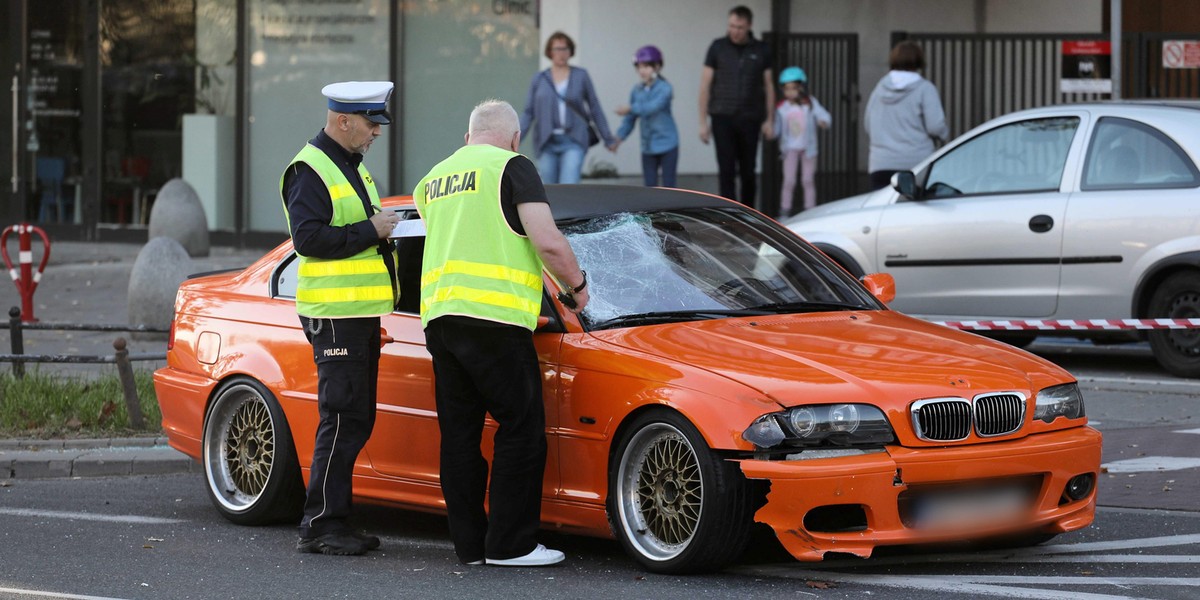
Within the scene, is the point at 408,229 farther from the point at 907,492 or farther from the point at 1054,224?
the point at 1054,224

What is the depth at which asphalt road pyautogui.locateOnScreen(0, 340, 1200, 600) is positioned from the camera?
235 inches

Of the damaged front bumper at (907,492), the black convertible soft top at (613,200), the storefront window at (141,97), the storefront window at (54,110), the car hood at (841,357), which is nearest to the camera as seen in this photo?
the damaged front bumper at (907,492)

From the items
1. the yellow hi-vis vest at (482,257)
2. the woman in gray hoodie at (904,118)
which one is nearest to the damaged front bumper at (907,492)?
the yellow hi-vis vest at (482,257)

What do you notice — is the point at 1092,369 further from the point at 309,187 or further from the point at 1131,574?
the point at 309,187

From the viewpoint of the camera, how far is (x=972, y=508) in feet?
19.5

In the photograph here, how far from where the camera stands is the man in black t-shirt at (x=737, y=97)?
603 inches

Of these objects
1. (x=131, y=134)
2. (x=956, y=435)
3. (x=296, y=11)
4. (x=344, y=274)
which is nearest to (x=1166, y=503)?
(x=956, y=435)

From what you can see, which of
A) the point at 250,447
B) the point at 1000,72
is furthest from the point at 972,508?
the point at 1000,72

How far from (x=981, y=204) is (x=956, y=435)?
5.57 metres

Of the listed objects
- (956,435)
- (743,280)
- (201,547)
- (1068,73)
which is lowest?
(201,547)

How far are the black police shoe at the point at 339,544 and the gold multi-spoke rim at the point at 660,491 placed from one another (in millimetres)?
1127

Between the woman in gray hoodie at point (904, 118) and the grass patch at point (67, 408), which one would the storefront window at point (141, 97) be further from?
the grass patch at point (67, 408)

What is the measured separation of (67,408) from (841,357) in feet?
16.9

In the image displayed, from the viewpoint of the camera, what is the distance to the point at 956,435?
592 cm
